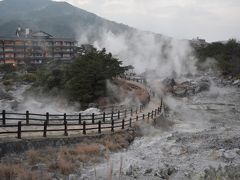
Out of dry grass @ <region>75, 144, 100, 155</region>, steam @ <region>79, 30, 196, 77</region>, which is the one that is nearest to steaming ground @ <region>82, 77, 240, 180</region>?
dry grass @ <region>75, 144, 100, 155</region>

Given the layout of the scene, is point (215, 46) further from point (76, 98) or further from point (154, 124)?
point (154, 124)

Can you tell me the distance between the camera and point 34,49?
113750 millimetres

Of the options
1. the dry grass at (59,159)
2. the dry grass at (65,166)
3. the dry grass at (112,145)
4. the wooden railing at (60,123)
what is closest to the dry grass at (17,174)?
the dry grass at (59,159)

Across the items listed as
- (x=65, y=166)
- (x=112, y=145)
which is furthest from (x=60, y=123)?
(x=65, y=166)

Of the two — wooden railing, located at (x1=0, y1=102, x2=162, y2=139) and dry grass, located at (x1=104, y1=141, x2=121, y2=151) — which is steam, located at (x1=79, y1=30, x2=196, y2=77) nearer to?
wooden railing, located at (x1=0, y1=102, x2=162, y2=139)

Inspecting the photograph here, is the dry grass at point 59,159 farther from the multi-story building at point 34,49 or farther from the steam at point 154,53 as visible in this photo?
the multi-story building at point 34,49

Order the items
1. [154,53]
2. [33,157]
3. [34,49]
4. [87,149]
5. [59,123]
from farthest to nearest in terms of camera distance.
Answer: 1. [154,53]
2. [34,49]
3. [59,123]
4. [87,149]
5. [33,157]

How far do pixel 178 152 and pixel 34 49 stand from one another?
311ft

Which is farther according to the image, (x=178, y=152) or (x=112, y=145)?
(x=112, y=145)

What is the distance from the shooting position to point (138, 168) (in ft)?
64.6

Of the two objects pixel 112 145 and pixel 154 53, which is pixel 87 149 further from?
pixel 154 53

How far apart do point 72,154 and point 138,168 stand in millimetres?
3864

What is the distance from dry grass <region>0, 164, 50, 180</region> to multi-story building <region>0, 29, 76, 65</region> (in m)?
96.7

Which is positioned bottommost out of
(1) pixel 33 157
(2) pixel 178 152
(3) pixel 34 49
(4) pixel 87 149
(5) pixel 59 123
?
(2) pixel 178 152
